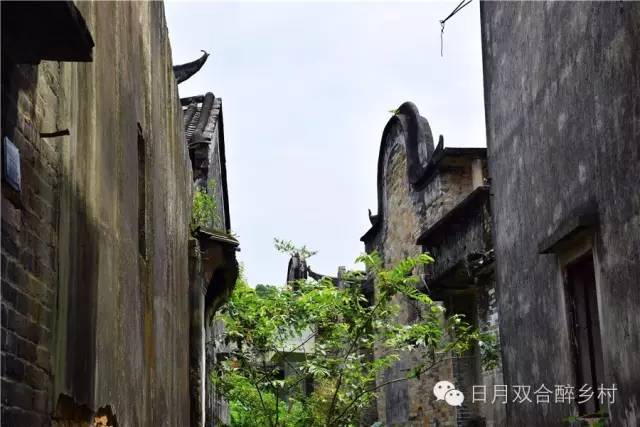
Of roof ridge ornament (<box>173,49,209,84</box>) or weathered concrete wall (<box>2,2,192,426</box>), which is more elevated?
roof ridge ornament (<box>173,49,209,84</box>)

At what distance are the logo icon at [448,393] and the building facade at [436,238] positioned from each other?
0.18m

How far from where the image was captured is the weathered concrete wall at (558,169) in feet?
20.0

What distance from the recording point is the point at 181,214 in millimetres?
8062

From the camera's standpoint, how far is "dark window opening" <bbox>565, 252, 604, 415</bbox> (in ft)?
23.0

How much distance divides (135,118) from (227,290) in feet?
16.9

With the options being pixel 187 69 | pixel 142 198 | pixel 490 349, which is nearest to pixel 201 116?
pixel 187 69

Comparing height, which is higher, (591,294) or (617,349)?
(591,294)

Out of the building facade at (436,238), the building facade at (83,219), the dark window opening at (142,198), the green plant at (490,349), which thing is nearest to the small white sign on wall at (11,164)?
the building facade at (83,219)

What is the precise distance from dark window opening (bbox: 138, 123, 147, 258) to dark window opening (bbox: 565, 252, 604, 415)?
3.51 metres

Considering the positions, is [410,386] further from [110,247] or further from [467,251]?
[110,247]

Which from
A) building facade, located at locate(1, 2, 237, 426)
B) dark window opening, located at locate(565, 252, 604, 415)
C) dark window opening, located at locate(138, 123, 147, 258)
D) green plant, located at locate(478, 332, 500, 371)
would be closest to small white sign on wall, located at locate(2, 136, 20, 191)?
building facade, located at locate(1, 2, 237, 426)

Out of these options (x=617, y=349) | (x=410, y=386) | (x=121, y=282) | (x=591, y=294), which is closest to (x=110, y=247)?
(x=121, y=282)

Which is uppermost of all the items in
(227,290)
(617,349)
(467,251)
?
(467,251)

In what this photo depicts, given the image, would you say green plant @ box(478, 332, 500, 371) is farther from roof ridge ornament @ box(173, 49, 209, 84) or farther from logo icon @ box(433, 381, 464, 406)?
roof ridge ornament @ box(173, 49, 209, 84)
